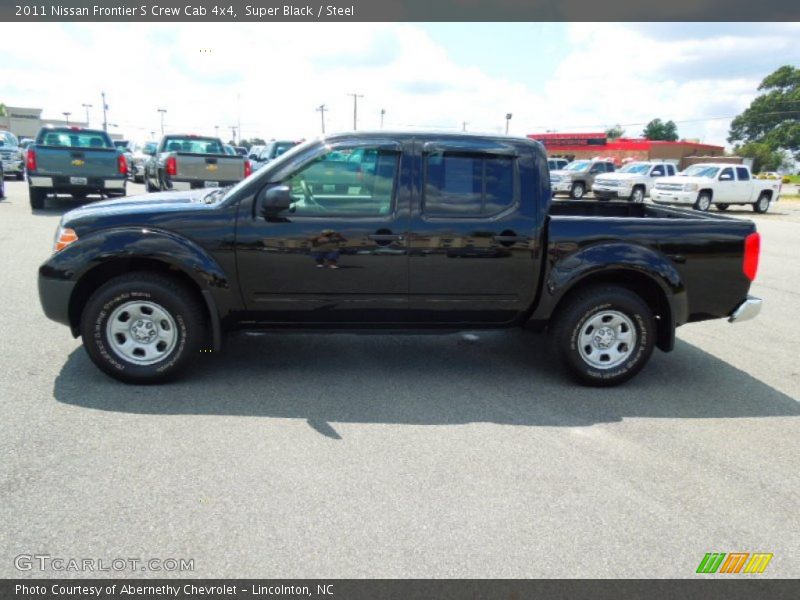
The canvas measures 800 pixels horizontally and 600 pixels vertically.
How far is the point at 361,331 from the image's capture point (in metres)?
4.92

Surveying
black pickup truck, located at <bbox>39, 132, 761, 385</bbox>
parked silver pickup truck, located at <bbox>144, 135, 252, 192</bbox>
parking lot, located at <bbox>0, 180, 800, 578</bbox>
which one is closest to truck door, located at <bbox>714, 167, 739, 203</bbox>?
parked silver pickup truck, located at <bbox>144, 135, 252, 192</bbox>

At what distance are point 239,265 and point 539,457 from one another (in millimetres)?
2519

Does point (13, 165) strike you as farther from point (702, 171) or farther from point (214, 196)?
point (702, 171)

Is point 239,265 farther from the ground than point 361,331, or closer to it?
farther from the ground

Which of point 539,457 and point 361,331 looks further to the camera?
point 361,331

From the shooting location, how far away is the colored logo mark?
9.38 ft

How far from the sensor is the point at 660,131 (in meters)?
133

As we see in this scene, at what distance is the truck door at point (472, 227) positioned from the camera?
15.5ft

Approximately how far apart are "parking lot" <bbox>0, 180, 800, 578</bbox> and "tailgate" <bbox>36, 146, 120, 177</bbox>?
382 inches

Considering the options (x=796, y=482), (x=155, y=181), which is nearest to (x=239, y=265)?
(x=796, y=482)
